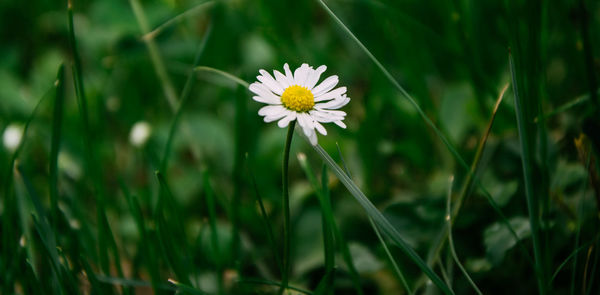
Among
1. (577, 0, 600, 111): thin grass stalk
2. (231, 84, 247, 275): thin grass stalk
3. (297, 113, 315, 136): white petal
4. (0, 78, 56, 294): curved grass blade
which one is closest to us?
(297, 113, 315, 136): white petal

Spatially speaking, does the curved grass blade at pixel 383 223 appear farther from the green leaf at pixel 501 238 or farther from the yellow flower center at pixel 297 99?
the green leaf at pixel 501 238

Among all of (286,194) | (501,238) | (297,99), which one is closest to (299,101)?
(297,99)

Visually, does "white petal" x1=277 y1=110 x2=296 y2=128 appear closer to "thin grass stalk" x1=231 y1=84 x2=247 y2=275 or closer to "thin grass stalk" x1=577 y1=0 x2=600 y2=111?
"thin grass stalk" x1=231 y1=84 x2=247 y2=275

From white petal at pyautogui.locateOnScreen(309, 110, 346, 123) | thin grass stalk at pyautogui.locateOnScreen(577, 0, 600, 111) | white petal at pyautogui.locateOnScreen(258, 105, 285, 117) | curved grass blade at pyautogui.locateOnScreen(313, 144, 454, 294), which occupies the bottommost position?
curved grass blade at pyautogui.locateOnScreen(313, 144, 454, 294)

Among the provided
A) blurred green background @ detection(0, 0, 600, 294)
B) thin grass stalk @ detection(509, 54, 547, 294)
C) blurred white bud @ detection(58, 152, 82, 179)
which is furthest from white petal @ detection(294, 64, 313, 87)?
blurred white bud @ detection(58, 152, 82, 179)

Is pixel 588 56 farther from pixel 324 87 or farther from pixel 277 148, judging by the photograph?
pixel 277 148

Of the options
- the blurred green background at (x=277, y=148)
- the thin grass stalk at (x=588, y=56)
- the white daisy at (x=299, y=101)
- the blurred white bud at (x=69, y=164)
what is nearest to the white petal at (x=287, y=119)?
the white daisy at (x=299, y=101)

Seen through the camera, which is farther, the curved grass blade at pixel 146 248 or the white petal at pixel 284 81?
the curved grass blade at pixel 146 248
